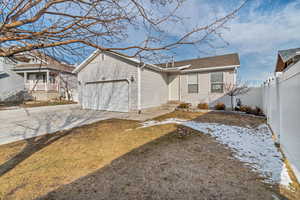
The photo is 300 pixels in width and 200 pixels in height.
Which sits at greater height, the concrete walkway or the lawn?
the concrete walkway

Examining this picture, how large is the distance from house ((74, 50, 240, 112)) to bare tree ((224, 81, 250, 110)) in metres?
0.28

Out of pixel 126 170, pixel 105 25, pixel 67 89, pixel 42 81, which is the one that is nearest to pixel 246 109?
pixel 126 170

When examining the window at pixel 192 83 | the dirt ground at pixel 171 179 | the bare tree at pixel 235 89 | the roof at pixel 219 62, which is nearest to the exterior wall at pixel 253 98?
the bare tree at pixel 235 89

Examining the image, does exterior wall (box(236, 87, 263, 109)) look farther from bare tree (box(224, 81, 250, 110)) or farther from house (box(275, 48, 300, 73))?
house (box(275, 48, 300, 73))

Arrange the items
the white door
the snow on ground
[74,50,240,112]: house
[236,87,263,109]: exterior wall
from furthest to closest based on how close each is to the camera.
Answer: the white door, [236,87,263,109]: exterior wall, [74,50,240,112]: house, the snow on ground

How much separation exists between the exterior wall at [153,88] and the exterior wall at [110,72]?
0.59 meters

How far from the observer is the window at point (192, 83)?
444 inches

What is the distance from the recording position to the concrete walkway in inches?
207

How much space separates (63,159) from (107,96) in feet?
25.4

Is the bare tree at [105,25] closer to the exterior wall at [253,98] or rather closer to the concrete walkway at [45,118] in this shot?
the concrete walkway at [45,118]

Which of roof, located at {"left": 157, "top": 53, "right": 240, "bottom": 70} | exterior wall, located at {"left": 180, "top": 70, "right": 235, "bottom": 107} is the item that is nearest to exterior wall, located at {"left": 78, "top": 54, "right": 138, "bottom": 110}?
roof, located at {"left": 157, "top": 53, "right": 240, "bottom": 70}

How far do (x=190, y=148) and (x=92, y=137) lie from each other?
121 inches

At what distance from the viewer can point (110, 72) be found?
10.2 metres

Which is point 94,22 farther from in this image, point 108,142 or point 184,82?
point 184,82
